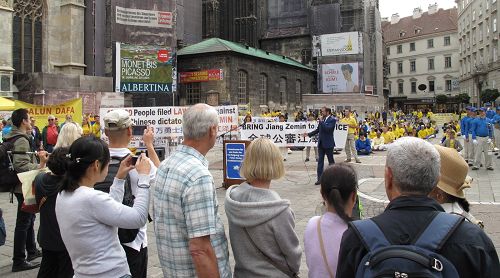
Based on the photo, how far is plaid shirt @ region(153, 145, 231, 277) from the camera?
2.54 meters

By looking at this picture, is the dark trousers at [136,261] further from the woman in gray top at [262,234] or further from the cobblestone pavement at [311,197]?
the cobblestone pavement at [311,197]

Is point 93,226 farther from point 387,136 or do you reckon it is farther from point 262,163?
point 387,136

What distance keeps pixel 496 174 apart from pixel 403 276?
41.1 feet

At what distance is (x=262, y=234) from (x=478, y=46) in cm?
7161

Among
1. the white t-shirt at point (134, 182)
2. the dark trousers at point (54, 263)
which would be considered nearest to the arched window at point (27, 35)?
the dark trousers at point (54, 263)

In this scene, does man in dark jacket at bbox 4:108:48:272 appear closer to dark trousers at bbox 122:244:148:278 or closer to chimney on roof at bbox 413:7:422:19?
dark trousers at bbox 122:244:148:278

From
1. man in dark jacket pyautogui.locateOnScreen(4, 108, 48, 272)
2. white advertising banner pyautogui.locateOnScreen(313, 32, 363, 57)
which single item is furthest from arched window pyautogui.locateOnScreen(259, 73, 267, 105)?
man in dark jacket pyautogui.locateOnScreen(4, 108, 48, 272)

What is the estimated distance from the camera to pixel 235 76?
1300 inches

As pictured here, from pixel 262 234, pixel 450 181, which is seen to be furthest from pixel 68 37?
pixel 450 181

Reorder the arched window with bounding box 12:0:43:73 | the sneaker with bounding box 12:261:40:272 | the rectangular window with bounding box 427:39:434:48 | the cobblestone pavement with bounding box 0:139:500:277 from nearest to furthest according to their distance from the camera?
the sneaker with bounding box 12:261:40:272
the cobblestone pavement with bounding box 0:139:500:277
the arched window with bounding box 12:0:43:73
the rectangular window with bounding box 427:39:434:48

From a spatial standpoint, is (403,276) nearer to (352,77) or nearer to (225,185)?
(225,185)

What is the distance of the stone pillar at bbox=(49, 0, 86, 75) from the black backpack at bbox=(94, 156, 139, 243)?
25664 millimetres

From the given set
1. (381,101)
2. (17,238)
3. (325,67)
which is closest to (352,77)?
(325,67)

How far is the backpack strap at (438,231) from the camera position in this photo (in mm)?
1660
